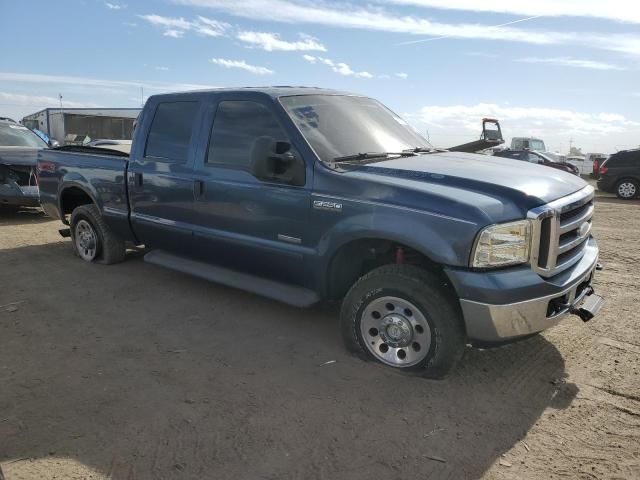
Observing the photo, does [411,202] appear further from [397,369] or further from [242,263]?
[242,263]

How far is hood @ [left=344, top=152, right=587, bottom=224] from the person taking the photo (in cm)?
316

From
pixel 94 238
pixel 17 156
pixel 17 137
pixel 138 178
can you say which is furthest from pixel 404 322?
pixel 17 137

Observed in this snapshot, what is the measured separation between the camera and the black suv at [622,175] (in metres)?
15.9

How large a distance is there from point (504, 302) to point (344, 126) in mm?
1981

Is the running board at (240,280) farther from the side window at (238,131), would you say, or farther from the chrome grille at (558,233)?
the chrome grille at (558,233)

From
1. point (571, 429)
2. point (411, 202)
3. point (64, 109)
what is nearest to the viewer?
point (571, 429)

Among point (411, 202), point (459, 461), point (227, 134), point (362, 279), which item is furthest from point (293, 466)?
point (227, 134)

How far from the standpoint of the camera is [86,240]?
6.49 metres

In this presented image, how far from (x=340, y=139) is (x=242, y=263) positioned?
133 centimetres

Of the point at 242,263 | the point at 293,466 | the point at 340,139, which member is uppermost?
the point at 340,139

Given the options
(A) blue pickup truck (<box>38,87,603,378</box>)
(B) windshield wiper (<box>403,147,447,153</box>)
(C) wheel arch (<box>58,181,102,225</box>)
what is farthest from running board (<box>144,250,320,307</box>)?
(C) wheel arch (<box>58,181,102,225</box>)

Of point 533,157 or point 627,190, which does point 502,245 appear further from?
point 533,157

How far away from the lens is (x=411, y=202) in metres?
3.35

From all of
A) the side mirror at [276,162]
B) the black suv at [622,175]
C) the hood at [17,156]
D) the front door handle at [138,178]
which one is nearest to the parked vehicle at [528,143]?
the black suv at [622,175]
